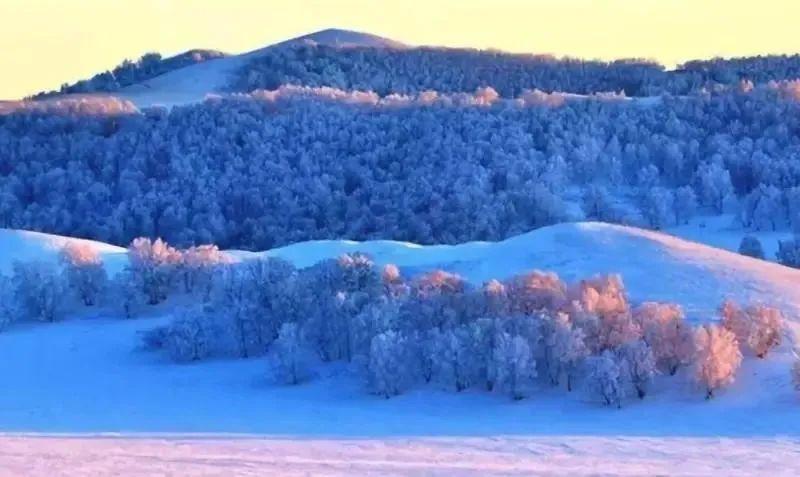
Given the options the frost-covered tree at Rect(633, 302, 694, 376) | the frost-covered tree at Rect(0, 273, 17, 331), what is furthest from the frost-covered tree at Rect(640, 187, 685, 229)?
the frost-covered tree at Rect(633, 302, 694, 376)

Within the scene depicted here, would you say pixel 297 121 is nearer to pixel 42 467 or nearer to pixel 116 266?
pixel 116 266

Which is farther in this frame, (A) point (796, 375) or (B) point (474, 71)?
(B) point (474, 71)

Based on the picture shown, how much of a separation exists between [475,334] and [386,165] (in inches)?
1435

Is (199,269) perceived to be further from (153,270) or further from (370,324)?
(370,324)

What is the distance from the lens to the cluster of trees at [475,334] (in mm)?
21719

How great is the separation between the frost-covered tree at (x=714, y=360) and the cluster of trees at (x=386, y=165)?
24.4 metres

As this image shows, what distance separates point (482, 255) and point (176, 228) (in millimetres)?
23499

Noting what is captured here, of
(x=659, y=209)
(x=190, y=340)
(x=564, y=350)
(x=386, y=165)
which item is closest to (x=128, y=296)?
(x=190, y=340)

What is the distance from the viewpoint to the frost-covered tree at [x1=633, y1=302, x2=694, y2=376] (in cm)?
2200

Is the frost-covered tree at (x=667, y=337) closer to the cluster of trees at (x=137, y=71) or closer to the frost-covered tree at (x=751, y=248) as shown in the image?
the frost-covered tree at (x=751, y=248)

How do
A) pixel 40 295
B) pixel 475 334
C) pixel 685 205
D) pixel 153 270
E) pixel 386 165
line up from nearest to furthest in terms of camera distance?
pixel 475 334 → pixel 40 295 → pixel 153 270 → pixel 685 205 → pixel 386 165

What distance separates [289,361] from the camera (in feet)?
77.2

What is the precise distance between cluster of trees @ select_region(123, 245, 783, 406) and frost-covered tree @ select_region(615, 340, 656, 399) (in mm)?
19

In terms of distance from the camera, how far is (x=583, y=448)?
17.2 m
